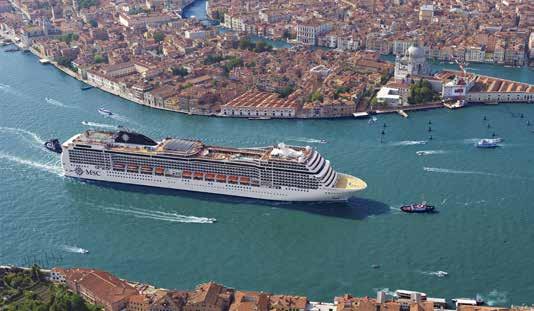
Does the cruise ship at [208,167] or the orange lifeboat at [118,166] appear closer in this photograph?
the cruise ship at [208,167]

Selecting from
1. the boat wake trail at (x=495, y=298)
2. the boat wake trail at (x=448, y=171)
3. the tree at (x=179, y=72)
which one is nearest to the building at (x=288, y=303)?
the boat wake trail at (x=495, y=298)

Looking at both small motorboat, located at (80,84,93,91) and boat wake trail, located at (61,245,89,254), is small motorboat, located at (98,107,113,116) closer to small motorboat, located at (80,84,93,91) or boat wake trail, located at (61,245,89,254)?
small motorboat, located at (80,84,93,91)

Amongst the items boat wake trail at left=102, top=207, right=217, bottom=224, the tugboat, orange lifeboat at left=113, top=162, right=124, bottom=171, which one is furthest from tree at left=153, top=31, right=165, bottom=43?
the tugboat

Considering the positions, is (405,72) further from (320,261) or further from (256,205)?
(320,261)

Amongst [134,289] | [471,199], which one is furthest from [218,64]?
[134,289]

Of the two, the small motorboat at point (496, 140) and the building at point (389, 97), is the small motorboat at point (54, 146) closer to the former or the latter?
the building at point (389, 97)

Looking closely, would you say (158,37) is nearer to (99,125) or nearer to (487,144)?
(99,125)
